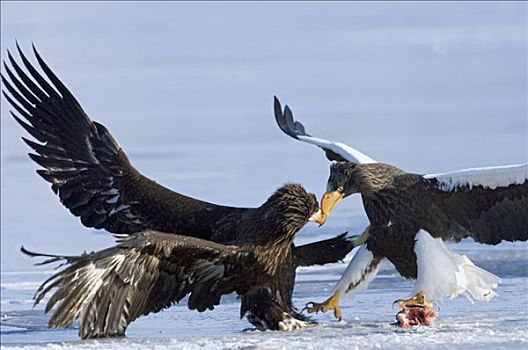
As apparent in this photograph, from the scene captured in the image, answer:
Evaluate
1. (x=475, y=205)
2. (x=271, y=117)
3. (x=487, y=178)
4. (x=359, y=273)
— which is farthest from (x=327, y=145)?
(x=271, y=117)

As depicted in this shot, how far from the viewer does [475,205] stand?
6684mm

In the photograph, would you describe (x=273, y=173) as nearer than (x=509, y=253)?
No

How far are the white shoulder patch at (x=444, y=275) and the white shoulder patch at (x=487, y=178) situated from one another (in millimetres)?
236

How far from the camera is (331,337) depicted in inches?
235

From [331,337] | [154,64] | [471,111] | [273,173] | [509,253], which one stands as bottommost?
[331,337]

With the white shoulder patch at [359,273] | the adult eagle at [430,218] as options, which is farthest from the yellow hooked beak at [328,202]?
the white shoulder patch at [359,273]

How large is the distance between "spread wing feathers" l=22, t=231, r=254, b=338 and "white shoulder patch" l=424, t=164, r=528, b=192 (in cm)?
100

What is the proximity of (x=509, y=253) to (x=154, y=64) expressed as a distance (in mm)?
8024

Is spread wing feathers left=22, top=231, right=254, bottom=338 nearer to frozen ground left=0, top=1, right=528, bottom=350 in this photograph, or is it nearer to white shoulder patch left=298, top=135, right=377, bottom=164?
frozen ground left=0, top=1, right=528, bottom=350

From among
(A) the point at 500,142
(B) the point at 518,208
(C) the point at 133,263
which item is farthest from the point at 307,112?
(C) the point at 133,263

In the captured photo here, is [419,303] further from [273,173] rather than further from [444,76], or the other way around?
[444,76]

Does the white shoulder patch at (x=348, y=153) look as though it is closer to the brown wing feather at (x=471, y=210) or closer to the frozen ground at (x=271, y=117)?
the brown wing feather at (x=471, y=210)

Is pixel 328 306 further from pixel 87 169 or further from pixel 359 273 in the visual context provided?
pixel 87 169

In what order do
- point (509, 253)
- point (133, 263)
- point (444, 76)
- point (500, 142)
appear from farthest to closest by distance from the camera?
point (444, 76) < point (500, 142) < point (509, 253) < point (133, 263)
